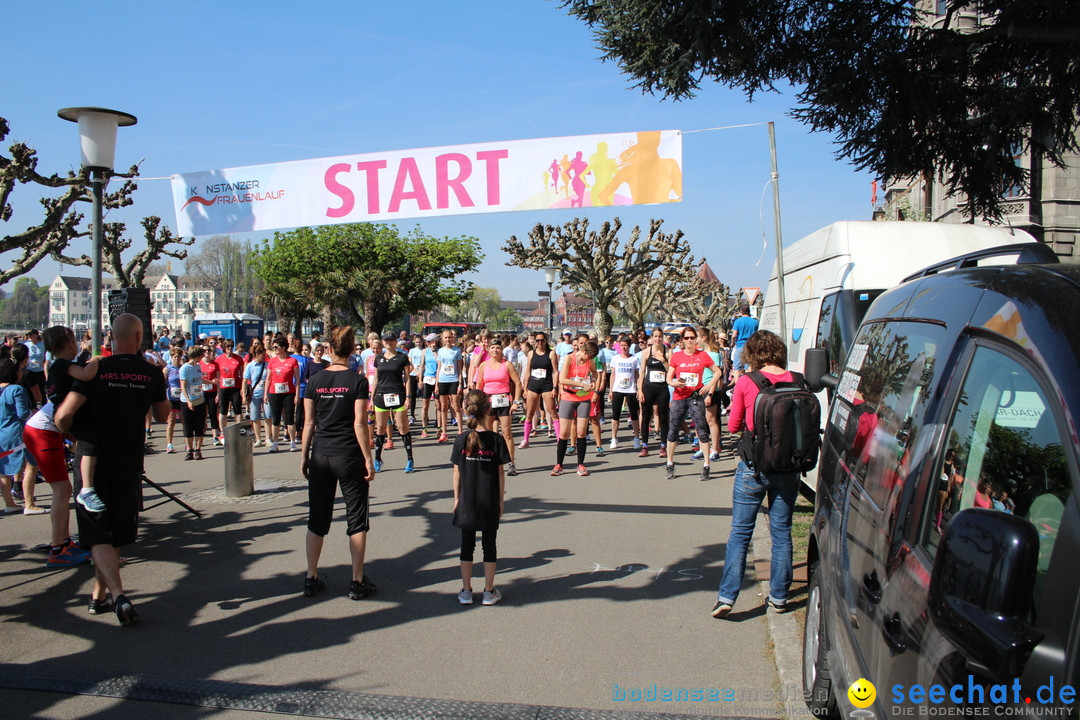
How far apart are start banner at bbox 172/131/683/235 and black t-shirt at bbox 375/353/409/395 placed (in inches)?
84.5

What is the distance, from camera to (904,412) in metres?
2.48

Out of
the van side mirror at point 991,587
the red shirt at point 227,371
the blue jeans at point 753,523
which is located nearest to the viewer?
the van side mirror at point 991,587

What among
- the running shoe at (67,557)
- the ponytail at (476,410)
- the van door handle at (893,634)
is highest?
the ponytail at (476,410)

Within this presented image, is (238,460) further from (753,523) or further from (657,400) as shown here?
(753,523)

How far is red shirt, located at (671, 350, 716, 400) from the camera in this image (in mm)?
10617

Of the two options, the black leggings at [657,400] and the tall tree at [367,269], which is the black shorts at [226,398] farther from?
the tall tree at [367,269]

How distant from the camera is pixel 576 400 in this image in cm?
1042

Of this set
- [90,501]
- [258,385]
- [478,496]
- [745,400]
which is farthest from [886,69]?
[258,385]

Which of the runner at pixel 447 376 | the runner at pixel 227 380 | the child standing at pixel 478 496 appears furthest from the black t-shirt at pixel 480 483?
the runner at pixel 227 380

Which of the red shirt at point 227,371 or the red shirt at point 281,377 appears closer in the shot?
the red shirt at point 281,377

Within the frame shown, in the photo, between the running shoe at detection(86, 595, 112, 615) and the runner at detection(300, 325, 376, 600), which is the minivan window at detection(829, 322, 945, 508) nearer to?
the runner at detection(300, 325, 376, 600)

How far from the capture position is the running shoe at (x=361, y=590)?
5.43 meters

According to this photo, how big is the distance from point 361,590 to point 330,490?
0.73m

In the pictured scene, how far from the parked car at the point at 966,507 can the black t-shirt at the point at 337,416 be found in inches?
134
